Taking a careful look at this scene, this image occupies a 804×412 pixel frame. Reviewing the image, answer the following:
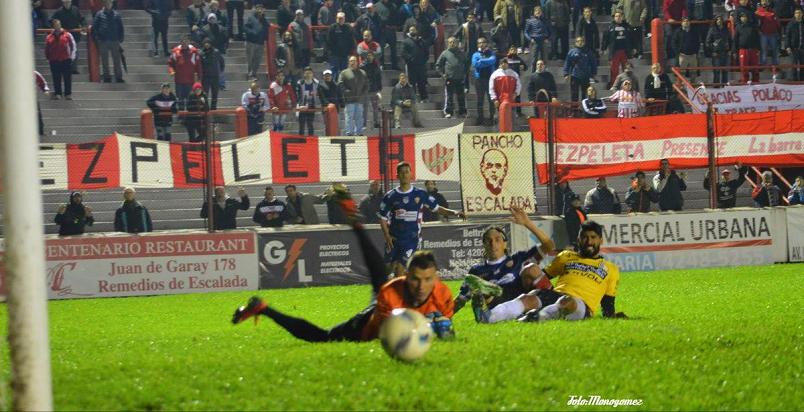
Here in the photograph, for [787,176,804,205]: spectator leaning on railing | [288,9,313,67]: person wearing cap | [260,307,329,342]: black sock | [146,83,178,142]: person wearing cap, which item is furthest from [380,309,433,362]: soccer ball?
[288,9,313,67]: person wearing cap

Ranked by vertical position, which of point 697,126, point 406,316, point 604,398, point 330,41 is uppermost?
point 330,41

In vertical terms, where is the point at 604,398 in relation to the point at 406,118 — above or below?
below

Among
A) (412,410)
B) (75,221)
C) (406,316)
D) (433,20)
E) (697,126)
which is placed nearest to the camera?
(412,410)

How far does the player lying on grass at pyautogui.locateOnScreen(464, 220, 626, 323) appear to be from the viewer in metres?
14.1

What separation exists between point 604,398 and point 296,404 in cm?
235

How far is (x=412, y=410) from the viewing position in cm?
923

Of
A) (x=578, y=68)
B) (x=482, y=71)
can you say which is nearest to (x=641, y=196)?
(x=482, y=71)

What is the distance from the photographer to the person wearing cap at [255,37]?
32.5 metres

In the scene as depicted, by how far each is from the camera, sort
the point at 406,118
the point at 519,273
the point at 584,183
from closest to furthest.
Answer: the point at 519,273 → the point at 584,183 → the point at 406,118

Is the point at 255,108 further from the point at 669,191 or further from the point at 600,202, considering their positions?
the point at 669,191

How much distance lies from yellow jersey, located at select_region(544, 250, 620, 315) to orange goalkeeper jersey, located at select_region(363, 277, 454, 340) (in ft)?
9.04

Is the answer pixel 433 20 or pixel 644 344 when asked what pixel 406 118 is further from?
pixel 644 344

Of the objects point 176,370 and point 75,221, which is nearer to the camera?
point 176,370

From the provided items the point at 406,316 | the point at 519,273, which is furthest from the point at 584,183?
the point at 406,316
